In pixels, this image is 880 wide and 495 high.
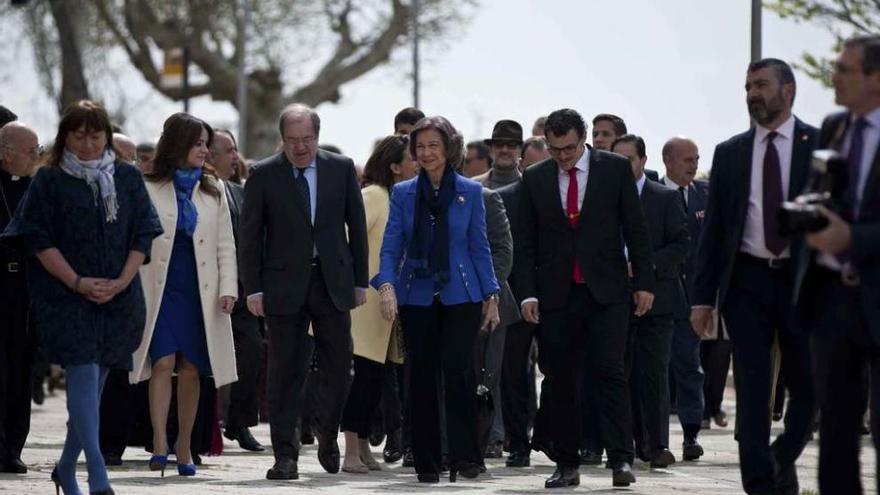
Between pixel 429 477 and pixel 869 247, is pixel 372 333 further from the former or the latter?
pixel 869 247

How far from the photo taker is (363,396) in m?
13.7

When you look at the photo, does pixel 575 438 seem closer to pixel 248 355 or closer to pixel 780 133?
pixel 780 133

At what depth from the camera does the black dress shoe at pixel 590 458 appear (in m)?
14.5

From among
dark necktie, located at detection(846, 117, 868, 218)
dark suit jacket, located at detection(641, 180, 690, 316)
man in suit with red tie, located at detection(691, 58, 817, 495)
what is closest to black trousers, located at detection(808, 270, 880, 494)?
dark necktie, located at detection(846, 117, 868, 218)

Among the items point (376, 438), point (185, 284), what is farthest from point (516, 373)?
point (185, 284)

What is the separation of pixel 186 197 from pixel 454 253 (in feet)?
5.57

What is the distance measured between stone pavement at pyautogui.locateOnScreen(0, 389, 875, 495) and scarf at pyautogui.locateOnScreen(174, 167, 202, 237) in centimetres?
143

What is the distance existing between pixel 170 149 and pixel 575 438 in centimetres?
287

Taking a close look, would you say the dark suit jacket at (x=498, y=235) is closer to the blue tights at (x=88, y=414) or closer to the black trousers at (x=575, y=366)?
the black trousers at (x=575, y=366)

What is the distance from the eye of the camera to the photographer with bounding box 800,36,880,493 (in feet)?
27.5

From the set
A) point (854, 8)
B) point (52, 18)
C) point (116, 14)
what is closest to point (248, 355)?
point (854, 8)

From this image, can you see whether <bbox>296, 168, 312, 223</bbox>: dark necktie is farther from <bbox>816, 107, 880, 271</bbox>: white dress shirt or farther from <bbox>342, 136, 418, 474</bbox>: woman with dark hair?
<bbox>816, 107, 880, 271</bbox>: white dress shirt

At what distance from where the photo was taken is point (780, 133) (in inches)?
410

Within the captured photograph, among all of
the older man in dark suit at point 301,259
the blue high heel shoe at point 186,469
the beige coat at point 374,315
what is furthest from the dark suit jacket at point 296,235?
→ the blue high heel shoe at point 186,469
